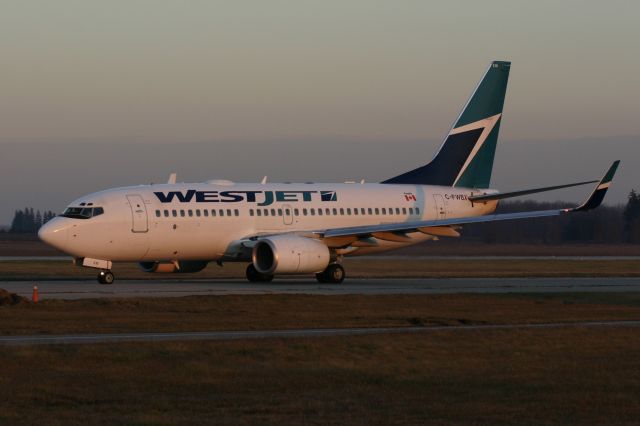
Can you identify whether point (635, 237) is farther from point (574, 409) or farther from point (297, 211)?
point (574, 409)

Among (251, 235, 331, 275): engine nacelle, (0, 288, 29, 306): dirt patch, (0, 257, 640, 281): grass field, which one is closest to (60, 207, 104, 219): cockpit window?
(0, 257, 640, 281): grass field

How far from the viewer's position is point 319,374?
20.4 metres

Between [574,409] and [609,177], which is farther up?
[609,177]

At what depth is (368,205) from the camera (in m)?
52.7

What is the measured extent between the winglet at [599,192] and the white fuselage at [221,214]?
307 inches

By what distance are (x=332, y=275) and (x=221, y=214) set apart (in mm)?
4989

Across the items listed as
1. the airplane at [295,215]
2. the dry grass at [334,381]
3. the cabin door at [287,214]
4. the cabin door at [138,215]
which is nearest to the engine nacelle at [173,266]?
the airplane at [295,215]

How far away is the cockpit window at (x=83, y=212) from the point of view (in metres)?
44.9

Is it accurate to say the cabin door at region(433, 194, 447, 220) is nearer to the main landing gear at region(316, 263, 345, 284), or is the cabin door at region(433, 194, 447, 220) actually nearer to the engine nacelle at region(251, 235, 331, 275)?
the main landing gear at region(316, 263, 345, 284)

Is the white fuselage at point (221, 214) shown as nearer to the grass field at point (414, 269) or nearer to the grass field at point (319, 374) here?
the grass field at point (414, 269)

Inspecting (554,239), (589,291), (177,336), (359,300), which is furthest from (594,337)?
(554,239)

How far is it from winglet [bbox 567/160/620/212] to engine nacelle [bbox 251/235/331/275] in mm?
9910

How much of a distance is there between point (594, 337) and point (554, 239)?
80839 millimetres

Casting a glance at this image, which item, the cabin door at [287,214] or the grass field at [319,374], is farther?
the cabin door at [287,214]
